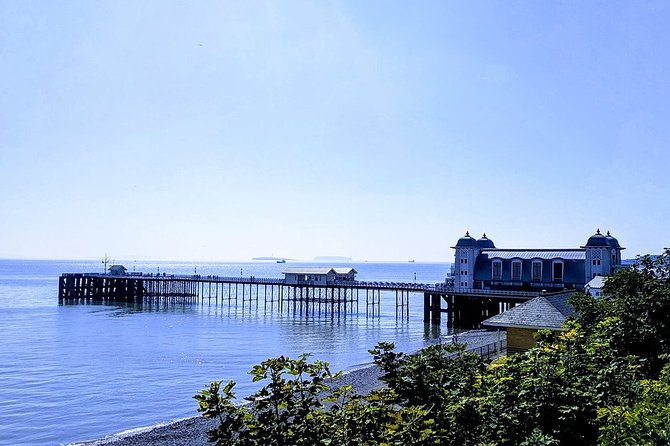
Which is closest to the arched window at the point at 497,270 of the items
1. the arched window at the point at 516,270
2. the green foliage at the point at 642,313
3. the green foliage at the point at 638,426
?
the arched window at the point at 516,270

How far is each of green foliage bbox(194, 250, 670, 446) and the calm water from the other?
1910cm

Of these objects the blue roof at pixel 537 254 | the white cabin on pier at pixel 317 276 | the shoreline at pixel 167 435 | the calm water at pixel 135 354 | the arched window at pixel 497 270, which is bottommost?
the calm water at pixel 135 354

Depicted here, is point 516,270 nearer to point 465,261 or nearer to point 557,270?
point 557,270

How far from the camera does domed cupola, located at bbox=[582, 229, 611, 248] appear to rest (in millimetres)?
47909

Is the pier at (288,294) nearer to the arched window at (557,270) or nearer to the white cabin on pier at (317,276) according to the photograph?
the white cabin on pier at (317,276)

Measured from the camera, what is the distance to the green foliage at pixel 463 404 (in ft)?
15.5

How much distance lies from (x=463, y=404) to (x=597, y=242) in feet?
154

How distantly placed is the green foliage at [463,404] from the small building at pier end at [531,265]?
4246 cm

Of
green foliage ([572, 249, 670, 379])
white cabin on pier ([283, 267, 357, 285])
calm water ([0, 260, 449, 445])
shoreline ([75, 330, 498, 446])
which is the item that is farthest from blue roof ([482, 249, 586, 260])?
green foliage ([572, 249, 670, 379])

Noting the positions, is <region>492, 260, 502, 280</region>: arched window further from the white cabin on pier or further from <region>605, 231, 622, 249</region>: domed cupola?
the white cabin on pier

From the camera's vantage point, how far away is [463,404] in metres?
5.73

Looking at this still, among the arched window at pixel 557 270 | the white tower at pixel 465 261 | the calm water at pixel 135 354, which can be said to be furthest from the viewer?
the white tower at pixel 465 261

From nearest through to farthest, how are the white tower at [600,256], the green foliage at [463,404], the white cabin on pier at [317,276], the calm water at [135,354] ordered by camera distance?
the green foliage at [463,404]
the calm water at [135,354]
the white tower at [600,256]
the white cabin on pier at [317,276]

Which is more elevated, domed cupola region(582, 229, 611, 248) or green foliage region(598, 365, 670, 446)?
domed cupola region(582, 229, 611, 248)
